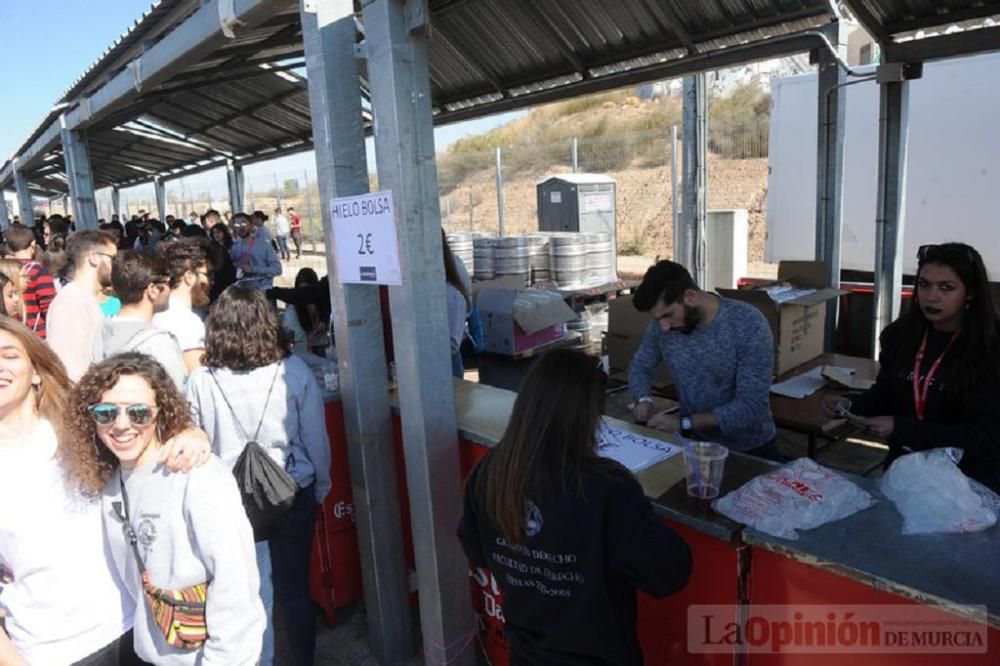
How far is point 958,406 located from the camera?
7.53ft

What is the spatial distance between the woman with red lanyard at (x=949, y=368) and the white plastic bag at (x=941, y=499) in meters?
0.54

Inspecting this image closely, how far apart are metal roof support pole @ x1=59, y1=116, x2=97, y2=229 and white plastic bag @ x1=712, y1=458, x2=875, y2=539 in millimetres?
7353

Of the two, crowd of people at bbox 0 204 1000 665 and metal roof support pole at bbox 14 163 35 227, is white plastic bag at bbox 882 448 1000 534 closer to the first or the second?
crowd of people at bbox 0 204 1000 665

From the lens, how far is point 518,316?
7465 mm

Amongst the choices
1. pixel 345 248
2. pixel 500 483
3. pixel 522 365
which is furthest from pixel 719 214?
pixel 500 483

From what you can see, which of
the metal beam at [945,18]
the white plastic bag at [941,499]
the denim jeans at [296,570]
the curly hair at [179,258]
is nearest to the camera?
the white plastic bag at [941,499]

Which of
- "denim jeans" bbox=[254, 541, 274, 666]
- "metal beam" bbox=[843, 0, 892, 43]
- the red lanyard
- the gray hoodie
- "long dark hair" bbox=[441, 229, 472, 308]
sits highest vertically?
"metal beam" bbox=[843, 0, 892, 43]

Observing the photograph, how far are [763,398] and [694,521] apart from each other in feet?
3.59

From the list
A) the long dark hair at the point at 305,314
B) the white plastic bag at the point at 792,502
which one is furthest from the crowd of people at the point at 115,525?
the long dark hair at the point at 305,314

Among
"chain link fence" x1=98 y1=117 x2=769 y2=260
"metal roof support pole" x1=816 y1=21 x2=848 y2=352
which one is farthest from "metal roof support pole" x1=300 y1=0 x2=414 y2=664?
"chain link fence" x1=98 y1=117 x2=769 y2=260

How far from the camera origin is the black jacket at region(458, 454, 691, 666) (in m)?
1.56

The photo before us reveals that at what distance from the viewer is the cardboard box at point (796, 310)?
4762 mm

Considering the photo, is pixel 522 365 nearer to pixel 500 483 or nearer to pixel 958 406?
pixel 958 406

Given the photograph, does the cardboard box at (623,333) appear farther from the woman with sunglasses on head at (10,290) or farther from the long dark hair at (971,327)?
the woman with sunglasses on head at (10,290)
